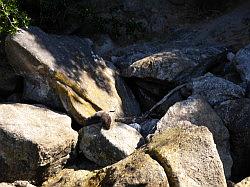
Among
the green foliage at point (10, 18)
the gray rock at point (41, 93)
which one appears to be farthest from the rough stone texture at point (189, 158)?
the green foliage at point (10, 18)

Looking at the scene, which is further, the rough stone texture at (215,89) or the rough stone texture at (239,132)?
the rough stone texture at (215,89)

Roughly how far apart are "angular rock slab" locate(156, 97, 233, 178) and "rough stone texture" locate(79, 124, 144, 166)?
66 cm

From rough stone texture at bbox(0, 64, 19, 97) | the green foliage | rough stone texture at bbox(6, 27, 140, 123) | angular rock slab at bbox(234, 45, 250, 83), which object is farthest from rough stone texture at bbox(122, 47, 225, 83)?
the green foliage

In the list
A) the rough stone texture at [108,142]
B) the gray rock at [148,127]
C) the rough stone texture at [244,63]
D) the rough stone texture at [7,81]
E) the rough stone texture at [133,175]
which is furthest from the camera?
the rough stone texture at [244,63]

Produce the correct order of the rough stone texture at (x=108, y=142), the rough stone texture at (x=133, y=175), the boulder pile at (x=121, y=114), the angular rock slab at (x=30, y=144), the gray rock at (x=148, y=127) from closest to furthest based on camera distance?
the rough stone texture at (x=133, y=175) < the boulder pile at (x=121, y=114) < the angular rock slab at (x=30, y=144) < the rough stone texture at (x=108, y=142) < the gray rock at (x=148, y=127)

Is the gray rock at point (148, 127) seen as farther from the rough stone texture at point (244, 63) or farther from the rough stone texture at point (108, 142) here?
the rough stone texture at point (244, 63)

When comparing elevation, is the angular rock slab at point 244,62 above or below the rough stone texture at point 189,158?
above

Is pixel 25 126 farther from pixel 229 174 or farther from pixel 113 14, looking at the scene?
pixel 113 14

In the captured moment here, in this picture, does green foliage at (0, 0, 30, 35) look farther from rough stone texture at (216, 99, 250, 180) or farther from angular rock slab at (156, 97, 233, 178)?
rough stone texture at (216, 99, 250, 180)

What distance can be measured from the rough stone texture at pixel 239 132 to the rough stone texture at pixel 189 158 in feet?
7.76

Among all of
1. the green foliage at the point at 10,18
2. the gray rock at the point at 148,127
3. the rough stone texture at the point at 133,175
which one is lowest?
the rough stone texture at the point at 133,175

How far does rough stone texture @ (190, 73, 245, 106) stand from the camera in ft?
39.0

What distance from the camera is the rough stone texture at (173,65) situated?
43.1 ft

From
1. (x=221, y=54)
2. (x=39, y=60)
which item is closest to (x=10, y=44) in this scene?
(x=39, y=60)
